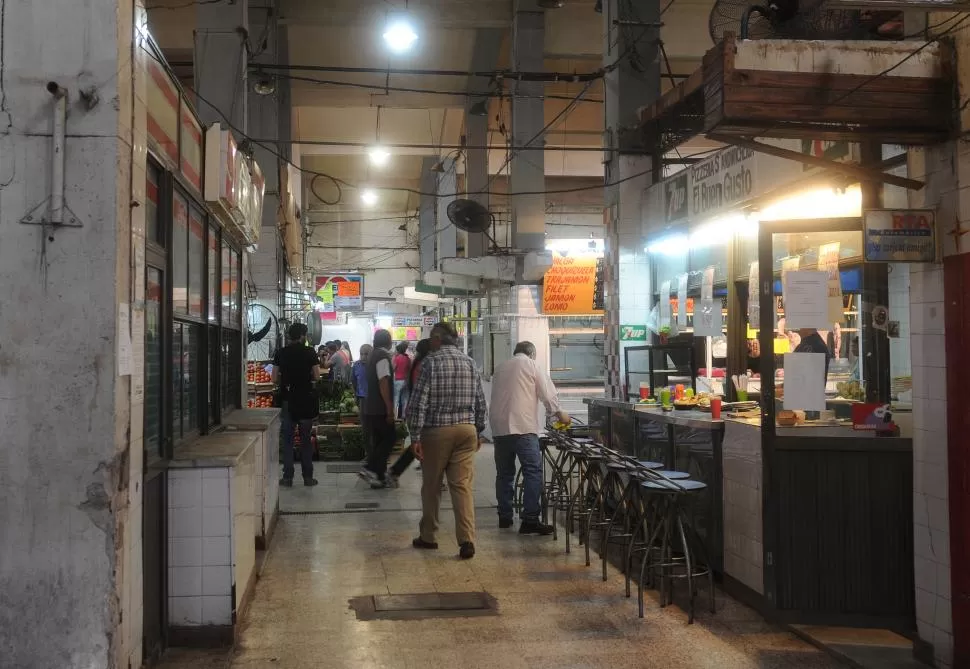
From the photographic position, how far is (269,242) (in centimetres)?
1486

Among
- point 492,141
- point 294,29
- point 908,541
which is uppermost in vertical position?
point 294,29

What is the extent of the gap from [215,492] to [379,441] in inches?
250

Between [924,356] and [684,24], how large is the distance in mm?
11966

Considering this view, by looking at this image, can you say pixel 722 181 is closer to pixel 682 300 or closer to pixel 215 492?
pixel 682 300

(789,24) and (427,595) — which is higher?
(789,24)

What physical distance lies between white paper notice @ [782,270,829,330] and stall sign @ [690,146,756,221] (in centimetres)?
264

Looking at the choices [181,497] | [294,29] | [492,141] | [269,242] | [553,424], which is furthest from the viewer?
[492,141]

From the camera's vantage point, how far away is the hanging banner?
5559 mm

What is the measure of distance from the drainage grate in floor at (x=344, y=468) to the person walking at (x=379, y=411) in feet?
4.16

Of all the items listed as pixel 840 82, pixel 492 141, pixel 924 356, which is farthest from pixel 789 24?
pixel 492 141

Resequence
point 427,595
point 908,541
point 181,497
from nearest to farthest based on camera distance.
Result: point 181,497, point 908,541, point 427,595

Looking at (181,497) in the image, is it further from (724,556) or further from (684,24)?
(684,24)

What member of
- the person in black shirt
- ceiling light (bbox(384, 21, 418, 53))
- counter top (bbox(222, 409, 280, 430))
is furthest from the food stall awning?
ceiling light (bbox(384, 21, 418, 53))

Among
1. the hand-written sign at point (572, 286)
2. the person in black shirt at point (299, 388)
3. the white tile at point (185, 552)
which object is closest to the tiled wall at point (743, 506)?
the white tile at point (185, 552)
